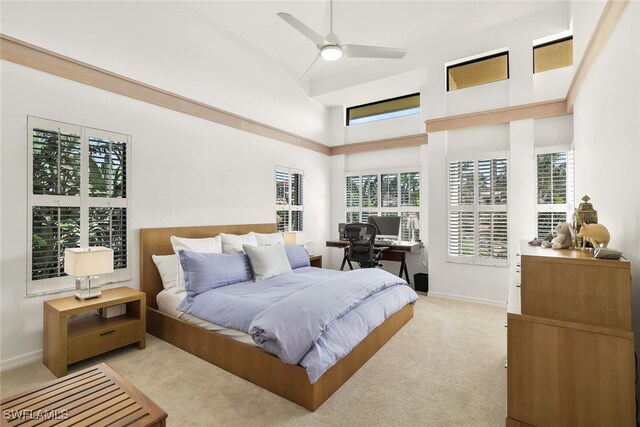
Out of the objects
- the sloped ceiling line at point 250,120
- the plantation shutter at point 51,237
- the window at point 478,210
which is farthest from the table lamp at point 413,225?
the plantation shutter at point 51,237

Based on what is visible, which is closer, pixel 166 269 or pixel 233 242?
pixel 166 269

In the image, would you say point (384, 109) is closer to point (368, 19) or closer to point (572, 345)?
point (368, 19)

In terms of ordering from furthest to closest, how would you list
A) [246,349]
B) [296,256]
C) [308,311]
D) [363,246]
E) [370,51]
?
[363,246], [296,256], [370,51], [246,349], [308,311]

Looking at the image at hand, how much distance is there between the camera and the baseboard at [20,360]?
99.4 inches

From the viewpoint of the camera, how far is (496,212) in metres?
4.41

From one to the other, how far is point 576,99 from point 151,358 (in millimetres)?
5174

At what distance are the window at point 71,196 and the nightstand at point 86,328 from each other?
34cm

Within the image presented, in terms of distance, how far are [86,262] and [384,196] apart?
15.3ft

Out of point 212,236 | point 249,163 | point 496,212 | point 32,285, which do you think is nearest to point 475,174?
point 496,212

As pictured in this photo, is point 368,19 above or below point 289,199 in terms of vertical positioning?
above

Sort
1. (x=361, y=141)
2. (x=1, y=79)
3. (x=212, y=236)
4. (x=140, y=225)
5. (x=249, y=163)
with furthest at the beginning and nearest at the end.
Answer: (x=361, y=141) < (x=249, y=163) < (x=212, y=236) < (x=140, y=225) < (x=1, y=79)

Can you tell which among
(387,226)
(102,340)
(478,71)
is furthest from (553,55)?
(102,340)

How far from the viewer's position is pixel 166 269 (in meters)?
3.43

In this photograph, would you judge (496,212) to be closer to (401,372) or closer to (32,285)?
(401,372)
